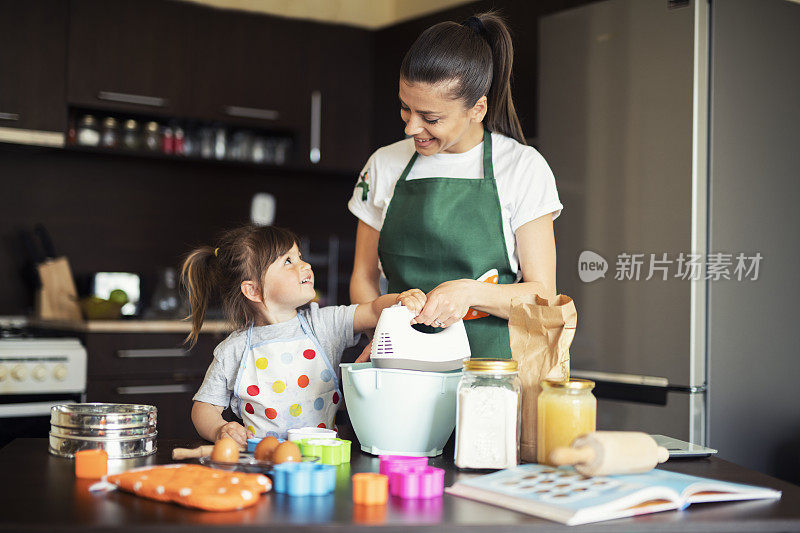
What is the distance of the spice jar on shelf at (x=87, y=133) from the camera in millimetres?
3318

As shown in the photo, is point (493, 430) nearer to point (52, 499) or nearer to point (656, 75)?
point (52, 499)

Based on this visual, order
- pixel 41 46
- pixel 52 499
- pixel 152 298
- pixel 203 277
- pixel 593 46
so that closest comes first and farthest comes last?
1. pixel 52 499
2. pixel 203 277
3. pixel 593 46
4. pixel 41 46
5. pixel 152 298

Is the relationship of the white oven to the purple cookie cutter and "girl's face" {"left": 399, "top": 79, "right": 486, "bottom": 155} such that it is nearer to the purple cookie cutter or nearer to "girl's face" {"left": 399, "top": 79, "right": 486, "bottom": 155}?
"girl's face" {"left": 399, "top": 79, "right": 486, "bottom": 155}

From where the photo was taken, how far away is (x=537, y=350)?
3.70ft

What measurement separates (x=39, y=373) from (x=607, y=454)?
2336mm

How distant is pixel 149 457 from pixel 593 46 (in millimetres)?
1900

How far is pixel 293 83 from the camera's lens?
3.63 meters

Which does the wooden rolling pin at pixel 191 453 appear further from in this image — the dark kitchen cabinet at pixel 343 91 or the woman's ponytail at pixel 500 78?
the dark kitchen cabinet at pixel 343 91

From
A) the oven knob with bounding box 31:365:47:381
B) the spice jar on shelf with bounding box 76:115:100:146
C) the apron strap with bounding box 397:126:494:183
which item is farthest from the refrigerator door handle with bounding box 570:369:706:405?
the spice jar on shelf with bounding box 76:115:100:146

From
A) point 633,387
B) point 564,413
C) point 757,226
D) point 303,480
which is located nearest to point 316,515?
point 303,480

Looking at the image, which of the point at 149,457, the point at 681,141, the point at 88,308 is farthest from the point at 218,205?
the point at 149,457

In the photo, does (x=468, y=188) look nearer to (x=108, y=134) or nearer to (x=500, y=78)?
(x=500, y=78)

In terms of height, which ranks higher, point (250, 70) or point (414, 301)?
point (250, 70)

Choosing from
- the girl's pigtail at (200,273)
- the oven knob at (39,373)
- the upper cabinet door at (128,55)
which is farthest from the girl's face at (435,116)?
the upper cabinet door at (128,55)
